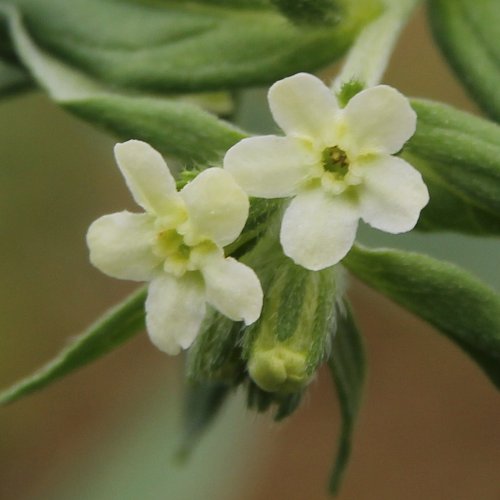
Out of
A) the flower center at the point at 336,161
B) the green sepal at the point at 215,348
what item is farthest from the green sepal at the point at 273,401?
the flower center at the point at 336,161

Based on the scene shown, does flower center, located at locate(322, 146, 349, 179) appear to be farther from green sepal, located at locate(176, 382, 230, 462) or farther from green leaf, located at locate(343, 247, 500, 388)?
green sepal, located at locate(176, 382, 230, 462)

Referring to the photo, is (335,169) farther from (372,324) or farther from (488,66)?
(372,324)

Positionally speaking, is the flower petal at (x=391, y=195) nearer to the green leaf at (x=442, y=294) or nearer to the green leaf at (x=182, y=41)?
the green leaf at (x=442, y=294)

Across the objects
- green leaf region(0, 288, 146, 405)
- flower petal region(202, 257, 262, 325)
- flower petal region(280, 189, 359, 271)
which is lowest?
green leaf region(0, 288, 146, 405)

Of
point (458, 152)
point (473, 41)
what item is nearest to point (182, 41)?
point (473, 41)

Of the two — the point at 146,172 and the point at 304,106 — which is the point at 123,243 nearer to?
the point at 146,172

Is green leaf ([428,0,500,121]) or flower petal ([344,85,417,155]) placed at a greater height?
flower petal ([344,85,417,155])

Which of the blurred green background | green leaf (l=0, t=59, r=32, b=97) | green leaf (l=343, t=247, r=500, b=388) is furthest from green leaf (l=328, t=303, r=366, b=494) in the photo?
the blurred green background
